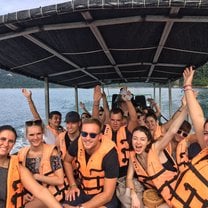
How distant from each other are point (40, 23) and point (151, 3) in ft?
3.69

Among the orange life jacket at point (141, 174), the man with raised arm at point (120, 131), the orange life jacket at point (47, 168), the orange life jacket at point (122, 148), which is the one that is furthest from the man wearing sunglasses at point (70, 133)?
the orange life jacket at point (141, 174)

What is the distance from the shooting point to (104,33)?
12.0 ft

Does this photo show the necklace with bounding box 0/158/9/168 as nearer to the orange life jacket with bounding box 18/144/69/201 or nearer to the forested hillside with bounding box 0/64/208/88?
the orange life jacket with bounding box 18/144/69/201

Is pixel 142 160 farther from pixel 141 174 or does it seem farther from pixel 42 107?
pixel 42 107

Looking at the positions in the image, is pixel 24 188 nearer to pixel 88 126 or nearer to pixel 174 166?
pixel 88 126

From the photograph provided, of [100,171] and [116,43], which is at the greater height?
[116,43]

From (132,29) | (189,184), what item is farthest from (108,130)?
(189,184)

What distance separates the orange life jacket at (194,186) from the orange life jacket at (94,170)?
2.81ft

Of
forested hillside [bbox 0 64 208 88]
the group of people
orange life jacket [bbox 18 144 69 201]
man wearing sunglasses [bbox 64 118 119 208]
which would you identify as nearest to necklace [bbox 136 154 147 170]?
the group of people

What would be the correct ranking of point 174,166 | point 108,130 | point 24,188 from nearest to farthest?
1. point 24,188
2. point 174,166
3. point 108,130

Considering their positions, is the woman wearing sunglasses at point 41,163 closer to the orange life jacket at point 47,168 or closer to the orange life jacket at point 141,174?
the orange life jacket at point 47,168

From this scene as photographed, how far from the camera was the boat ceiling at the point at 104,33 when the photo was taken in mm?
2701

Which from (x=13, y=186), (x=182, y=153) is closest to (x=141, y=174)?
(x=182, y=153)

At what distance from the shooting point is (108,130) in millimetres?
4078
